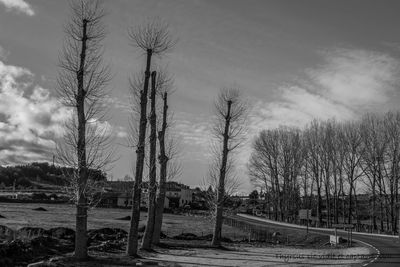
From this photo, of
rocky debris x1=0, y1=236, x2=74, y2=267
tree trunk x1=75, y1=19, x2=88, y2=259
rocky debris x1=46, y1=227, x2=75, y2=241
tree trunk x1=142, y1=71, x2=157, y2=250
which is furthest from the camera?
rocky debris x1=46, y1=227, x2=75, y2=241

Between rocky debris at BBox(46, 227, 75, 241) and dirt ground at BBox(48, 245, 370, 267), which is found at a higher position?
rocky debris at BBox(46, 227, 75, 241)

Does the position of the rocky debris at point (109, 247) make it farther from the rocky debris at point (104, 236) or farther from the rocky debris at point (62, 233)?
the rocky debris at point (62, 233)

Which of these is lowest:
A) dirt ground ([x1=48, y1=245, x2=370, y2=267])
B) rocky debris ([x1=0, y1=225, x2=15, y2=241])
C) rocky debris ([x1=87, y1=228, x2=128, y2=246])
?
dirt ground ([x1=48, y1=245, x2=370, y2=267])

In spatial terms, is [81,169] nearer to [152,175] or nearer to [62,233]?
[152,175]

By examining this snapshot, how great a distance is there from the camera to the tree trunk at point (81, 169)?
18281 millimetres

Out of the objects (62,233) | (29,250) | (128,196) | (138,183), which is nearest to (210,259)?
(138,183)

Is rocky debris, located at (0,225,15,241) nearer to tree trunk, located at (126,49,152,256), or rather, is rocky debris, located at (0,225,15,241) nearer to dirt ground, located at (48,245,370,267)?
dirt ground, located at (48,245,370,267)

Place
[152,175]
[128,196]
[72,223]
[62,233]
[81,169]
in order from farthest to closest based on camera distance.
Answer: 1. [128,196]
2. [72,223]
3. [62,233]
4. [152,175]
5. [81,169]

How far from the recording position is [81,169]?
62.3 feet

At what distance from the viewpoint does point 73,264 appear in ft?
55.2

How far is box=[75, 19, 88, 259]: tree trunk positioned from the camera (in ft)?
60.0

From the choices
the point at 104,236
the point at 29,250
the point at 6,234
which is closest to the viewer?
the point at 29,250

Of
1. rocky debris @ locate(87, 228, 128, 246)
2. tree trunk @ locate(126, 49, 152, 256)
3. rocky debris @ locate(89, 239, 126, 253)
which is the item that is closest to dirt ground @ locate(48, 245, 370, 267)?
tree trunk @ locate(126, 49, 152, 256)

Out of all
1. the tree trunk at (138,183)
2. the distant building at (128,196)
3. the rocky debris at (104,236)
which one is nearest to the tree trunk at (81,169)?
the tree trunk at (138,183)
